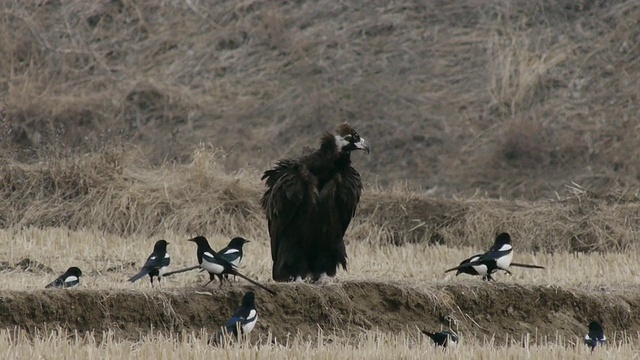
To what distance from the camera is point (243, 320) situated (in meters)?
10.4

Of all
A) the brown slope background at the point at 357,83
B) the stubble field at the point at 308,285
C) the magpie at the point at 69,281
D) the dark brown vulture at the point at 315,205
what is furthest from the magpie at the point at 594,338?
the brown slope background at the point at 357,83

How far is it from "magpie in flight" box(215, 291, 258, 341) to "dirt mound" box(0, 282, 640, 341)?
0.87 m

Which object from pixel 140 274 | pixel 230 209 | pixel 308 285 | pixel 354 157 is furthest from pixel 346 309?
pixel 354 157

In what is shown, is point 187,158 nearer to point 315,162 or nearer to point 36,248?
point 36,248

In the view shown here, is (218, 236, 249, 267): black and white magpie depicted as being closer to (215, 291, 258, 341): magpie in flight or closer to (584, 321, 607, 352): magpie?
(215, 291, 258, 341): magpie in flight

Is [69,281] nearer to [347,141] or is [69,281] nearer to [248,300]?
[248,300]

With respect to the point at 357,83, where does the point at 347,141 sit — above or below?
below

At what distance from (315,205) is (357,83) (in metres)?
13.9

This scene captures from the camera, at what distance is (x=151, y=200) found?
19.4m

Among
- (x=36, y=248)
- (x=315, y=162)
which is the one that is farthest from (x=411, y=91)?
(x=315, y=162)

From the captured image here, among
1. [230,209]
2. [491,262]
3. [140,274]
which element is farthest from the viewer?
[230,209]

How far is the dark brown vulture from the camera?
1202 centimetres

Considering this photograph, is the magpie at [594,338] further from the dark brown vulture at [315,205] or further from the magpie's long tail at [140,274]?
the magpie's long tail at [140,274]

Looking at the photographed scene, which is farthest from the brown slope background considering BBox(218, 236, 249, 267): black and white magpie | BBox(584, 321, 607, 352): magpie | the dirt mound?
BBox(584, 321, 607, 352): magpie
